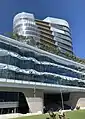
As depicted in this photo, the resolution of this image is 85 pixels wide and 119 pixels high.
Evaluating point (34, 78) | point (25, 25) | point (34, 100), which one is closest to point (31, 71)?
point (34, 78)

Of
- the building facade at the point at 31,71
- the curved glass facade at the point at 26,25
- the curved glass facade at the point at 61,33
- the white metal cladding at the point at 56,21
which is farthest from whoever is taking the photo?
the white metal cladding at the point at 56,21

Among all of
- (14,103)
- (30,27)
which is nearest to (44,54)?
(14,103)

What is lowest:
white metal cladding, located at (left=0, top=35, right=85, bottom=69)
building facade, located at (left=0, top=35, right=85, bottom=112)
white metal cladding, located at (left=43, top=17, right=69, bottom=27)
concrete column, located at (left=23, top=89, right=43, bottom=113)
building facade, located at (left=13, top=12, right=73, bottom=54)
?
concrete column, located at (left=23, top=89, right=43, bottom=113)

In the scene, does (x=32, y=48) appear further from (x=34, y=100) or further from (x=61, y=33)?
(x=61, y=33)

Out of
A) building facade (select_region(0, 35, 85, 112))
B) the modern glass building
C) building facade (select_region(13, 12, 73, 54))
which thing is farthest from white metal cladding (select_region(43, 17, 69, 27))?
building facade (select_region(0, 35, 85, 112))

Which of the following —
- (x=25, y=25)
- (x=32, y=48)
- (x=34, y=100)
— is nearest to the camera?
(x=34, y=100)

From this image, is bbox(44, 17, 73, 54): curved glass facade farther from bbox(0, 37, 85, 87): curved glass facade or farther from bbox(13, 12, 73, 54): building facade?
bbox(0, 37, 85, 87): curved glass facade

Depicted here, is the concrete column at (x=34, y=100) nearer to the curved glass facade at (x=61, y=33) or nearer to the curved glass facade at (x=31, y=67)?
the curved glass facade at (x=31, y=67)

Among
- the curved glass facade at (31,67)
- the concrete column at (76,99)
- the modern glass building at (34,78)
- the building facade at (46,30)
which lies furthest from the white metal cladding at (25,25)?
the curved glass facade at (31,67)

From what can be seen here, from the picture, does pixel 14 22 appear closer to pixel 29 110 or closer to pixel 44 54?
pixel 44 54

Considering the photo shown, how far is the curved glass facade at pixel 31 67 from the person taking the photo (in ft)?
149

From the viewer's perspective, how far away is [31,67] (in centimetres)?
5100

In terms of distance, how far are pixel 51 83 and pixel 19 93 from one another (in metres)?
11.6

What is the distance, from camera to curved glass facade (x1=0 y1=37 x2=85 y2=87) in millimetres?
45344
